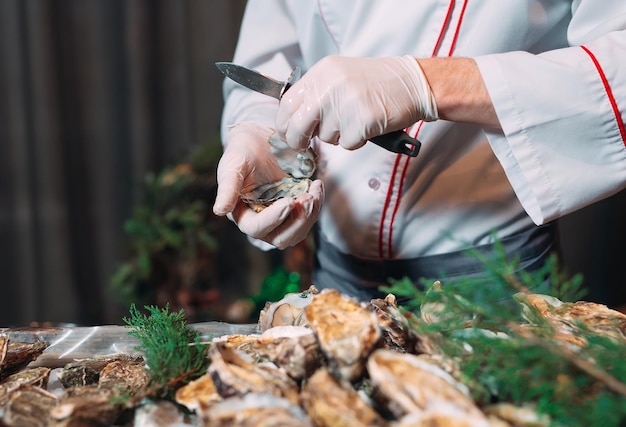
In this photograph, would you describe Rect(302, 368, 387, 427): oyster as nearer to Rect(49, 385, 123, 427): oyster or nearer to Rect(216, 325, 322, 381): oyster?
Rect(216, 325, 322, 381): oyster

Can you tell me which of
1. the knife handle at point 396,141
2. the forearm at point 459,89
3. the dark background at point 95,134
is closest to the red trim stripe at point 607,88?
the forearm at point 459,89

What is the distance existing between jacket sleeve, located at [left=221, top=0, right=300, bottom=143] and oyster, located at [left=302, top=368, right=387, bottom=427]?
74cm

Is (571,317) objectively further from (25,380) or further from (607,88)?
(25,380)

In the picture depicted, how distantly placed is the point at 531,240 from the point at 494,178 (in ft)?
0.42

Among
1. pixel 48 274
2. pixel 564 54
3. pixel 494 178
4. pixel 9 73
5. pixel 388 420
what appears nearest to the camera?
pixel 388 420

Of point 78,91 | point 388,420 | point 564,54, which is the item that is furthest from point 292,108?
point 78,91

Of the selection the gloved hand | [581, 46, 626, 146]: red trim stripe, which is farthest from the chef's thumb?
[581, 46, 626, 146]: red trim stripe

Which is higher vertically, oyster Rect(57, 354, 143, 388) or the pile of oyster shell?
the pile of oyster shell

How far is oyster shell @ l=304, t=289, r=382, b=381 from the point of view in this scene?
1.65ft

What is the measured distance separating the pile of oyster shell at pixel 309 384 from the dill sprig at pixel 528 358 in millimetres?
17

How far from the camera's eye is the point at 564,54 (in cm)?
82

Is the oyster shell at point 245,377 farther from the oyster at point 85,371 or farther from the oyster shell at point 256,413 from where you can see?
the oyster at point 85,371

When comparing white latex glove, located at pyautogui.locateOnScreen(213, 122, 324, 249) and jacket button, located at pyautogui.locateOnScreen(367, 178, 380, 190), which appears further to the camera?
jacket button, located at pyautogui.locateOnScreen(367, 178, 380, 190)

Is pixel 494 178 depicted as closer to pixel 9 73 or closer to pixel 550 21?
pixel 550 21
